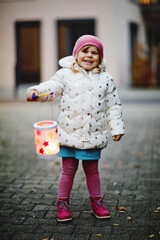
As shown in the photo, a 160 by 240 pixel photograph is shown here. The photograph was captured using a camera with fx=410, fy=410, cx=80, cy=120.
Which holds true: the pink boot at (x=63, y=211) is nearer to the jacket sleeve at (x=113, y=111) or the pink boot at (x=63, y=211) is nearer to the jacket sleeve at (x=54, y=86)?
the jacket sleeve at (x=113, y=111)

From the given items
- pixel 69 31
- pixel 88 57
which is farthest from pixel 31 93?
pixel 69 31

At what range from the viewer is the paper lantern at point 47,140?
11.3 ft

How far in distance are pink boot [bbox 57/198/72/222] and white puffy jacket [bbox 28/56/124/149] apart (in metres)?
0.55

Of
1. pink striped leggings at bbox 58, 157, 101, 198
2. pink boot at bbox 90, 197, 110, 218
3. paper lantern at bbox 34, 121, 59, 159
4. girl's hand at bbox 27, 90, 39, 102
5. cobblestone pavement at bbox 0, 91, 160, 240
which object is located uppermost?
girl's hand at bbox 27, 90, 39, 102

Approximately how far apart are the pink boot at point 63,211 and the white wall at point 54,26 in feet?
51.1

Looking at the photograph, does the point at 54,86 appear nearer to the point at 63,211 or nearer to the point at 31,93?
the point at 31,93

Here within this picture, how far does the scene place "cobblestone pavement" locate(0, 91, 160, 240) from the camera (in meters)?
3.44

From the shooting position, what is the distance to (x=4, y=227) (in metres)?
3.54

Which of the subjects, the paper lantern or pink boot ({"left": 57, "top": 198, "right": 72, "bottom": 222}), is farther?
pink boot ({"left": 57, "top": 198, "right": 72, "bottom": 222})

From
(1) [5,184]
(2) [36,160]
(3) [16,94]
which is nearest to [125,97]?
(3) [16,94]

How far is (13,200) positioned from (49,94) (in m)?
1.35

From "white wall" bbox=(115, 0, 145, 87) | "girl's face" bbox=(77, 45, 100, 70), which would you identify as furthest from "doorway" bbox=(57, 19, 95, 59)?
"girl's face" bbox=(77, 45, 100, 70)

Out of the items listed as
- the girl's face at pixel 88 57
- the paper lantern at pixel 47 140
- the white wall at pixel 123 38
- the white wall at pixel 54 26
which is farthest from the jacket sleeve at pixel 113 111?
the white wall at pixel 123 38

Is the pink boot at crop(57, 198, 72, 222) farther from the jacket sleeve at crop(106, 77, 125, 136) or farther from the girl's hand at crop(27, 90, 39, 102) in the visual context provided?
the girl's hand at crop(27, 90, 39, 102)
